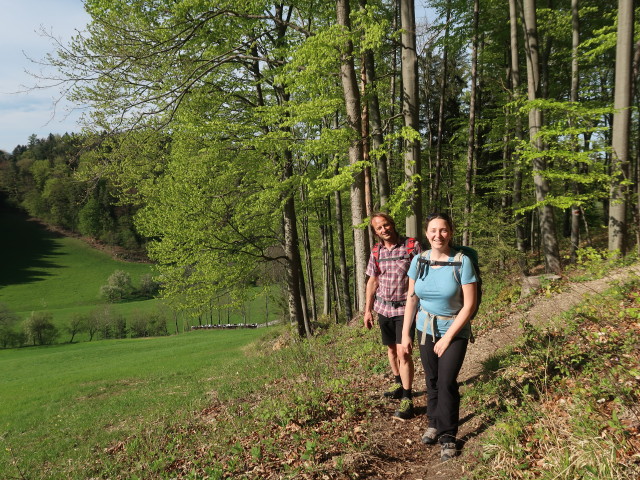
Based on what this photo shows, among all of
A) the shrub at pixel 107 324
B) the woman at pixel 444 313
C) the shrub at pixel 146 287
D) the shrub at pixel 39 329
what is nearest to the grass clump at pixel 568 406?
the woman at pixel 444 313

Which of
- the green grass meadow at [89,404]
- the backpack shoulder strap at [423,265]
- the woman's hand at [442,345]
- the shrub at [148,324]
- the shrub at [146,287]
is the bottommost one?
the shrub at [148,324]

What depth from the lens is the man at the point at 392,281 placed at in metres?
3.87

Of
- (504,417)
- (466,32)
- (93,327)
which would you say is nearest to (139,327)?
(93,327)

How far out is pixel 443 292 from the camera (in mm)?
2969

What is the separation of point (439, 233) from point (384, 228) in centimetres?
95

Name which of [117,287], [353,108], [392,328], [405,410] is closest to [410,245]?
[392,328]

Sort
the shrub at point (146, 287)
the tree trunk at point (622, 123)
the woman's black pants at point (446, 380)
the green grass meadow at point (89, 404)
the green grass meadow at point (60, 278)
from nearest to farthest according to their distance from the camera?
the woman's black pants at point (446, 380)
the tree trunk at point (622, 123)
the green grass meadow at point (89, 404)
the green grass meadow at point (60, 278)
the shrub at point (146, 287)

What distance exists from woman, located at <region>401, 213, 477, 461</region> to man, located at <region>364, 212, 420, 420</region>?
0.66 m

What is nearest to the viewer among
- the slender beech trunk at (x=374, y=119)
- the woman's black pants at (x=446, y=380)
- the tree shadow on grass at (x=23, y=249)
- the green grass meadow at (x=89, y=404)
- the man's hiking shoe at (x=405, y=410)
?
the woman's black pants at (x=446, y=380)

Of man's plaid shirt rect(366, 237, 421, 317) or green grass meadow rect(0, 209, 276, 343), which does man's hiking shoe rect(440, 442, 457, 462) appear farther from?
green grass meadow rect(0, 209, 276, 343)

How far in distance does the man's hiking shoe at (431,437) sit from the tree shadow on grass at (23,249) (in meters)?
86.1

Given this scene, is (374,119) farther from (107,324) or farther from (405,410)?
(107,324)

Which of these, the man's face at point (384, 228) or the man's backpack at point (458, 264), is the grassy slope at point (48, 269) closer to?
the man's face at point (384, 228)

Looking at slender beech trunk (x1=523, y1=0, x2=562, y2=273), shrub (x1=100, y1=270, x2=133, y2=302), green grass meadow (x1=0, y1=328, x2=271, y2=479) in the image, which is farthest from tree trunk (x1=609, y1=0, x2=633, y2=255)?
shrub (x1=100, y1=270, x2=133, y2=302)
